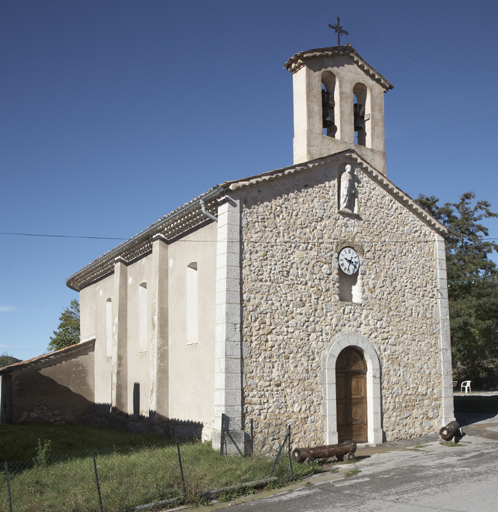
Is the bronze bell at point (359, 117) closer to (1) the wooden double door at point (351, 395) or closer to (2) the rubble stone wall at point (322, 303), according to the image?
(2) the rubble stone wall at point (322, 303)

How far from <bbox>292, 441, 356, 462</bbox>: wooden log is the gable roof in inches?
242

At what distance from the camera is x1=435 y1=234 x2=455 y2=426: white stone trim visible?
16.4m

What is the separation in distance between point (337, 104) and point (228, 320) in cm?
786

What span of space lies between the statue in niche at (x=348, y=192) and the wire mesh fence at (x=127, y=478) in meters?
7.30

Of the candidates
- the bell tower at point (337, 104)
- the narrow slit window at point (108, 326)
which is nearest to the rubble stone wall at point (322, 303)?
the bell tower at point (337, 104)

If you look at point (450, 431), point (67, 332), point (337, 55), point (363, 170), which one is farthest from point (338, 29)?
point (67, 332)

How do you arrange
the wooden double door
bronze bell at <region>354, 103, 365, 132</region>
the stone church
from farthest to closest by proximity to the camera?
bronze bell at <region>354, 103, 365, 132</region>, the wooden double door, the stone church

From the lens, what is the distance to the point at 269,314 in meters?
13.6

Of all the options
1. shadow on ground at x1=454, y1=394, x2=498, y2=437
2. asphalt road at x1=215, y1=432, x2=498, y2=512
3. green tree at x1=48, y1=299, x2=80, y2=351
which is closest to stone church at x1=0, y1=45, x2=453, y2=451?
asphalt road at x1=215, y1=432, x2=498, y2=512

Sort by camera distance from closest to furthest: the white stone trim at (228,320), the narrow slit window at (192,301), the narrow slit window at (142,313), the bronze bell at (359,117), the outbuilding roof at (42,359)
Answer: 1. the white stone trim at (228,320)
2. the narrow slit window at (192,301)
3. the bronze bell at (359,117)
4. the narrow slit window at (142,313)
5. the outbuilding roof at (42,359)

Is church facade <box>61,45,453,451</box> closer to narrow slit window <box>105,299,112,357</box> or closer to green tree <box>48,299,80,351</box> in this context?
narrow slit window <box>105,299,112,357</box>

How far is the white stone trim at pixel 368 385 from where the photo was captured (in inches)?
548

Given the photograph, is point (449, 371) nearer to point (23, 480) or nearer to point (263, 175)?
point (263, 175)

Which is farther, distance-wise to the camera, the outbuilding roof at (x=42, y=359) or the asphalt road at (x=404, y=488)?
the outbuilding roof at (x=42, y=359)
